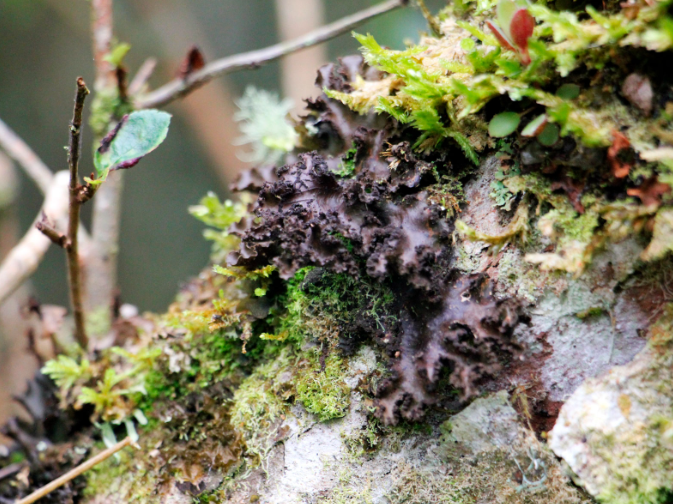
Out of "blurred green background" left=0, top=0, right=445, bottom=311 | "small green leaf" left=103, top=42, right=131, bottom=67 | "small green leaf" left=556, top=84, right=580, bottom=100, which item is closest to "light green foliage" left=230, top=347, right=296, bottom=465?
"small green leaf" left=556, top=84, right=580, bottom=100

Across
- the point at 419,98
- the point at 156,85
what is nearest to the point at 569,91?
the point at 419,98

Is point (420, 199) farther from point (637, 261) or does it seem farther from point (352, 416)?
point (352, 416)

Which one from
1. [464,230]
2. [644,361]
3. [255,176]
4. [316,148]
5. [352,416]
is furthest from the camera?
[255,176]

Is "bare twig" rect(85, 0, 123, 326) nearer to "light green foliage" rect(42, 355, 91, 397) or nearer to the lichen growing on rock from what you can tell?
"light green foliage" rect(42, 355, 91, 397)

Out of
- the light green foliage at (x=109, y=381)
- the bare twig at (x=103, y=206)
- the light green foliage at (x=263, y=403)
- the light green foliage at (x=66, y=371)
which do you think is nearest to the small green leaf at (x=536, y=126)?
the light green foliage at (x=263, y=403)

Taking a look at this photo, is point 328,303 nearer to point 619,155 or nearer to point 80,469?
point 619,155

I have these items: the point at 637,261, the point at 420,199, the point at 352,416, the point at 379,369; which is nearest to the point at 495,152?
the point at 420,199
